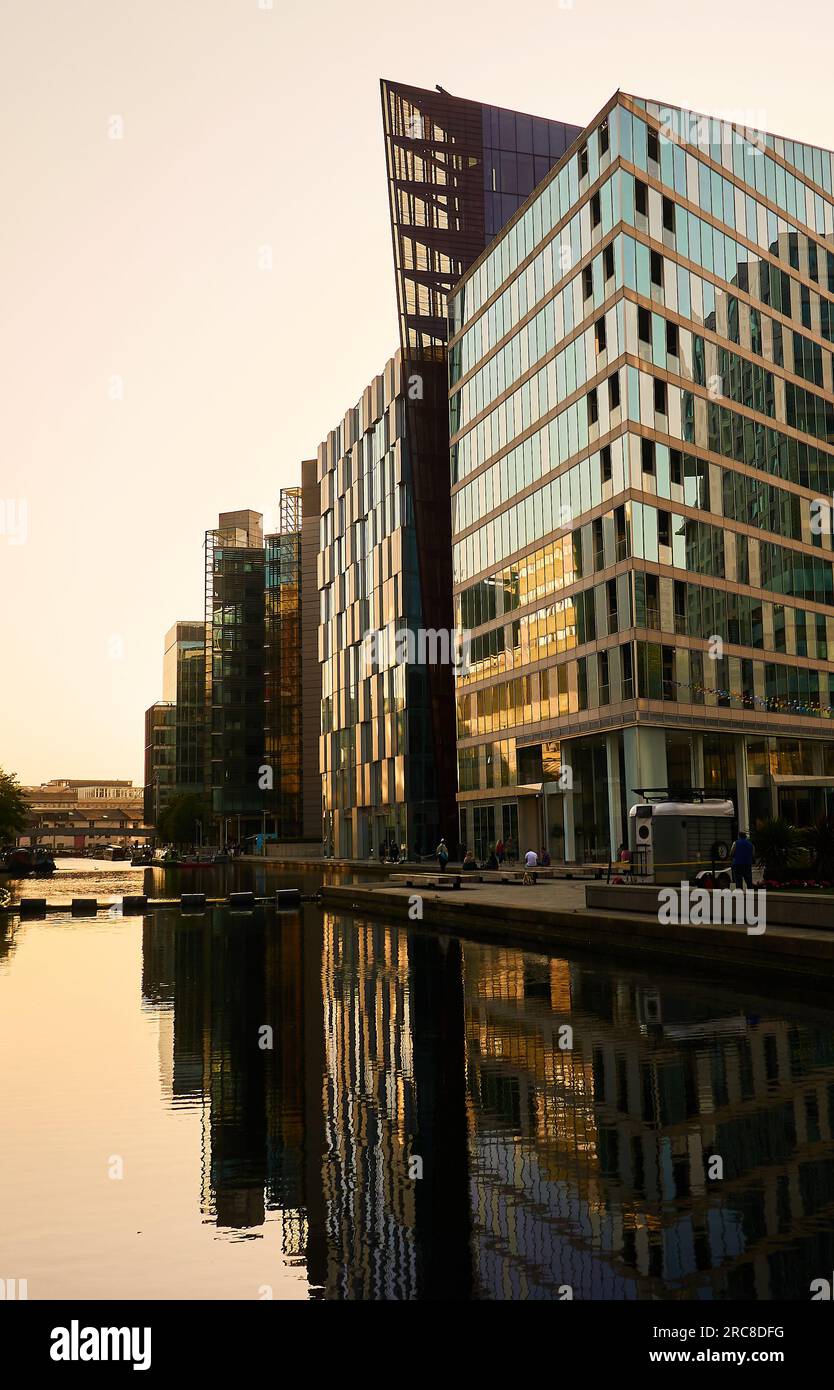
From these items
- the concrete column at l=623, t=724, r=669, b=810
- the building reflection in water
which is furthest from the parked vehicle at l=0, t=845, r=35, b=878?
the building reflection in water

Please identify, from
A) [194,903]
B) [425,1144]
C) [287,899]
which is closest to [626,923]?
[425,1144]

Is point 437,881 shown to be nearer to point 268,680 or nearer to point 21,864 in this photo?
point 21,864

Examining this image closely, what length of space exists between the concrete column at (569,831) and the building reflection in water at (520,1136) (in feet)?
126

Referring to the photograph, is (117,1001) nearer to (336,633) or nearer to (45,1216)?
(45,1216)

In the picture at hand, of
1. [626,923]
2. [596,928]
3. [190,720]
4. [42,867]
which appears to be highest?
[190,720]

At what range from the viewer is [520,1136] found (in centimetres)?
955

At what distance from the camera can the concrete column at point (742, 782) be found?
186 feet

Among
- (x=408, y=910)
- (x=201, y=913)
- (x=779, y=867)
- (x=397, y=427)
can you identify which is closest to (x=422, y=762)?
(x=397, y=427)

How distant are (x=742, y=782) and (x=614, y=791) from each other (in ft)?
24.9

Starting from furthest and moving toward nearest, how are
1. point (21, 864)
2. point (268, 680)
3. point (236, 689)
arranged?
point (236, 689), point (268, 680), point (21, 864)

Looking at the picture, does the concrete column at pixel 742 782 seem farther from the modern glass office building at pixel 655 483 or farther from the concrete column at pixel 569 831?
the concrete column at pixel 569 831

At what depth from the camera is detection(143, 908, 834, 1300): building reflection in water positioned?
6.75 metres

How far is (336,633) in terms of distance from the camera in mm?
100562

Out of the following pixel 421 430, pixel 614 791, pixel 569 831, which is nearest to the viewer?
pixel 614 791
